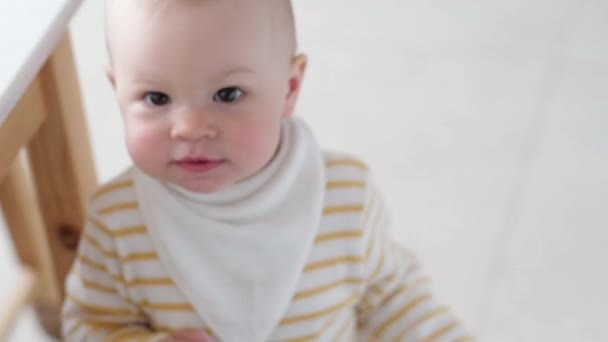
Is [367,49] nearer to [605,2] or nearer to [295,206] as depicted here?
[605,2]

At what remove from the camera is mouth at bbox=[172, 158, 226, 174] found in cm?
69

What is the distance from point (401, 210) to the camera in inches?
54.3

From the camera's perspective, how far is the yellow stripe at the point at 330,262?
801 mm

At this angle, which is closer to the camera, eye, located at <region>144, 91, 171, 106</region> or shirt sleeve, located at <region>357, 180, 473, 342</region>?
eye, located at <region>144, 91, 171, 106</region>

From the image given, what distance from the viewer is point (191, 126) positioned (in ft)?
2.17

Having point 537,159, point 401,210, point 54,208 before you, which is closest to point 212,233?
point 54,208

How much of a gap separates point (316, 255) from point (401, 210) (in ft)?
1.95

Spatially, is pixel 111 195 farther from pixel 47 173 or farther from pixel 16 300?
pixel 16 300

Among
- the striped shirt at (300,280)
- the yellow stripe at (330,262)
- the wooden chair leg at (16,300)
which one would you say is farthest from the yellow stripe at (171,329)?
the wooden chair leg at (16,300)

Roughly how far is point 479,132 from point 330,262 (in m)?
0.75

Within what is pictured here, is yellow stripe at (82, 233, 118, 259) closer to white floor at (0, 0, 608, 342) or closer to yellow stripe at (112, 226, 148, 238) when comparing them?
yellow stripe at (112, 226, 148, 238)

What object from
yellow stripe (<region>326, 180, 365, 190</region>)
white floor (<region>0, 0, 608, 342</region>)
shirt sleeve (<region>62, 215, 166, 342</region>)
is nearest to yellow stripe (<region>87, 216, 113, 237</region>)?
shirt sleeve (<region>62, 215, 166, 342</region>)

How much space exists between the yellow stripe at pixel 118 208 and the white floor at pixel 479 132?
0.53 metres

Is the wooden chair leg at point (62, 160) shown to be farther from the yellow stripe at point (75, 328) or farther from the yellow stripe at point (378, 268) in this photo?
the yellow stripe at point (378, 268)
